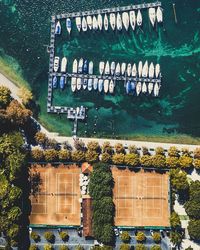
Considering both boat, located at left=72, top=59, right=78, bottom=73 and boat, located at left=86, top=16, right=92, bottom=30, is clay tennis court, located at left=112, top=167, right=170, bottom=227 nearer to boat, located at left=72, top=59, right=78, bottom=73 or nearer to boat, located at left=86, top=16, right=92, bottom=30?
boat, located at left=72, top=59, right=78, bottom=73

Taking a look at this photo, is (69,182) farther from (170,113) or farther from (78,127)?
(170,113)

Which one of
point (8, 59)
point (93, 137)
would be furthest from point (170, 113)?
point (8, 59)

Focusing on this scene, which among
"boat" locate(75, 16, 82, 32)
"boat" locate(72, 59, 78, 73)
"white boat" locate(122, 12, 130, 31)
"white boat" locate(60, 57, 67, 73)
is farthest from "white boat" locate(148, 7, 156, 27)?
"white boat" locate(60, 57, 67, 73)

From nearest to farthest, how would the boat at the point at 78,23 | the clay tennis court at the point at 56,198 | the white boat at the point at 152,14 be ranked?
1. the clay tennis court at the point at 56,198
2. the boat at the point at 78,23
3. the white boat at the point at 152,14

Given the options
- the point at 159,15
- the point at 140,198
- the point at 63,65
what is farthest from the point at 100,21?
the point at 140,198

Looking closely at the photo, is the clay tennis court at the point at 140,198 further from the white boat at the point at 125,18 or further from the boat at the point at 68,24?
the white boat at the point at 125,18

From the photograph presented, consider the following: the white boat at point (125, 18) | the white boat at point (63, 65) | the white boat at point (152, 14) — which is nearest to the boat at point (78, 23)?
the white boat at point (63, 65)
